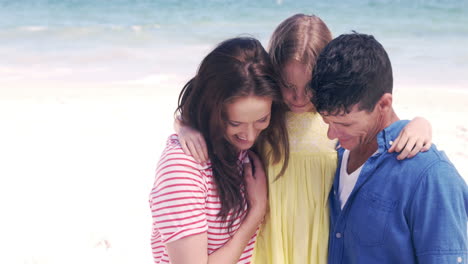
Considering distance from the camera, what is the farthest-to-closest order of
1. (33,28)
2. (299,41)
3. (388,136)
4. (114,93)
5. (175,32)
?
(33,28)
(175,32)
(114,93)
(299,41)
(388,136)

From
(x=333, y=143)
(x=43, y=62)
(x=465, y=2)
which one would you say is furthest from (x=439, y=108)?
(x=465, y=2)

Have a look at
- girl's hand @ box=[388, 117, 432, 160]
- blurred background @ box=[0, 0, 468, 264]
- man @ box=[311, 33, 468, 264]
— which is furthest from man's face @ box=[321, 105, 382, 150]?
blurred background @ box=[0, 0, 468, 264]

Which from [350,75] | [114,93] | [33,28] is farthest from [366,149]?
[33,28]

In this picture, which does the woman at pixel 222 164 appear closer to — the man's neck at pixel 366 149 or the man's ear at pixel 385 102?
the man's neck at pixel 366 149

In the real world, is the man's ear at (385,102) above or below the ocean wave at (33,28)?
above

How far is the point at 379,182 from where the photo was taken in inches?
76.1

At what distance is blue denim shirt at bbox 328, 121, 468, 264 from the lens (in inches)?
70.3

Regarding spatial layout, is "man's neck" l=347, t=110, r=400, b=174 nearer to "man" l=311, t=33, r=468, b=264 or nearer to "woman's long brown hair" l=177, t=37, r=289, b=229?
"man" l=311, t=33, r=468, b=264

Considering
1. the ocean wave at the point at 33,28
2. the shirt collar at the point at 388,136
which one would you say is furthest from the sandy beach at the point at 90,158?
the ocean wave at the point at 33,28

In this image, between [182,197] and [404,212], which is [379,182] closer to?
[404,212]

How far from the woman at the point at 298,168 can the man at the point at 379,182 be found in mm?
123

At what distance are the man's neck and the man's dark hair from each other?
0.41ft

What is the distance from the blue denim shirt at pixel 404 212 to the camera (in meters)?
1.79

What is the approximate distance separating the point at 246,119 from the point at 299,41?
1.50 feet
